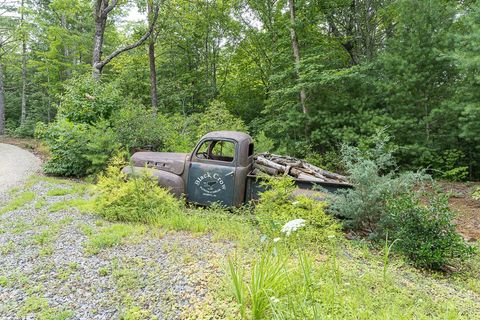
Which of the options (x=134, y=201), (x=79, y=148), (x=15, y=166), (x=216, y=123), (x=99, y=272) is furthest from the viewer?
(x=216, y=123)

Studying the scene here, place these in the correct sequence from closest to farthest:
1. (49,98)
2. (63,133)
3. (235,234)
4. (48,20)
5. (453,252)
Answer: (453,252) < (235,234) < (63,133) < (48,20) < (49,98)

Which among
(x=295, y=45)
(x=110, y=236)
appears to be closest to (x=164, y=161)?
(x=110, y=236)

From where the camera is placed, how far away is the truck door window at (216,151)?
6.17 m

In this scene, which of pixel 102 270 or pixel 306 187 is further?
pixel 306 187

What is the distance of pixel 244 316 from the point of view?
85.9 inches

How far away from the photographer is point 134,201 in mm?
4820

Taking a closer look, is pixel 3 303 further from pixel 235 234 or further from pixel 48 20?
pixel 48 20

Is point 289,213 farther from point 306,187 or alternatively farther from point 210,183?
point 210,183

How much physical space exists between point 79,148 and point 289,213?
6.34m

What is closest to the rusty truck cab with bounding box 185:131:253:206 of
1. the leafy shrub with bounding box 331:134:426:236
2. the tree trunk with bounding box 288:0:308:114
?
the leafy shrub with bounding box 331:134:426:236

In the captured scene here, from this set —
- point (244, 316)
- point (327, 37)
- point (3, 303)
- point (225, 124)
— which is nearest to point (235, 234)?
point (244, 316)

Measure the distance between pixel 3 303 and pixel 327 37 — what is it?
41.0ft

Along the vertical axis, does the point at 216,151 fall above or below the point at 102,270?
above

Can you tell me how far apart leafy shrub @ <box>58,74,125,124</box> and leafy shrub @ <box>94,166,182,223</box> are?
461cm
